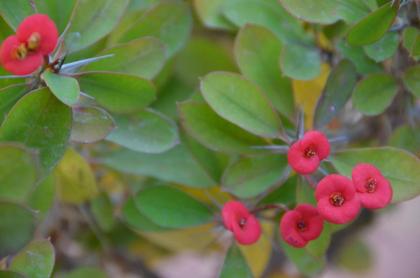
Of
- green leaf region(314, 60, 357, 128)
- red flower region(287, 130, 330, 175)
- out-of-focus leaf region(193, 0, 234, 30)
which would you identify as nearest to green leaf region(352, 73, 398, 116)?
green leaf region(314, 60, 357, 128)

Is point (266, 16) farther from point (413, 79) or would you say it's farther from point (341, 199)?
point (341, 199)

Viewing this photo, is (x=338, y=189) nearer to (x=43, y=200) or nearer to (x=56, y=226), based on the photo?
(x=43, y=200)

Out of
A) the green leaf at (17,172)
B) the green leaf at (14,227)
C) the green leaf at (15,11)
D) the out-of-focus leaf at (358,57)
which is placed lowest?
the out-of-focus leaf at (358,57)

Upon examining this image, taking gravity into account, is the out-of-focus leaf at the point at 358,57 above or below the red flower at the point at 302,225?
above

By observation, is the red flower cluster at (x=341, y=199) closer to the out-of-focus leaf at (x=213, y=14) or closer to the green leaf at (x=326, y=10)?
the green leaf at (x=326, y=10)

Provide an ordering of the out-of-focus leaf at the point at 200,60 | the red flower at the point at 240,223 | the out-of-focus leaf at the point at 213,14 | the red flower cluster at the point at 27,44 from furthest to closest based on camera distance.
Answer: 1. the out-of-focus leaf at the point at 200,60
2. the out-of-focus leaf at the point at 213,14
3. the red flower at the point at 240,223
4. the red flower cluster at the point at 27,44

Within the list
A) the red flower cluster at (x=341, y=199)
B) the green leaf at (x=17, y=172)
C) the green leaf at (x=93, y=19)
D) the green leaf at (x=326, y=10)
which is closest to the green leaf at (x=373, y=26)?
the green leaf at (x=326, y=10)
